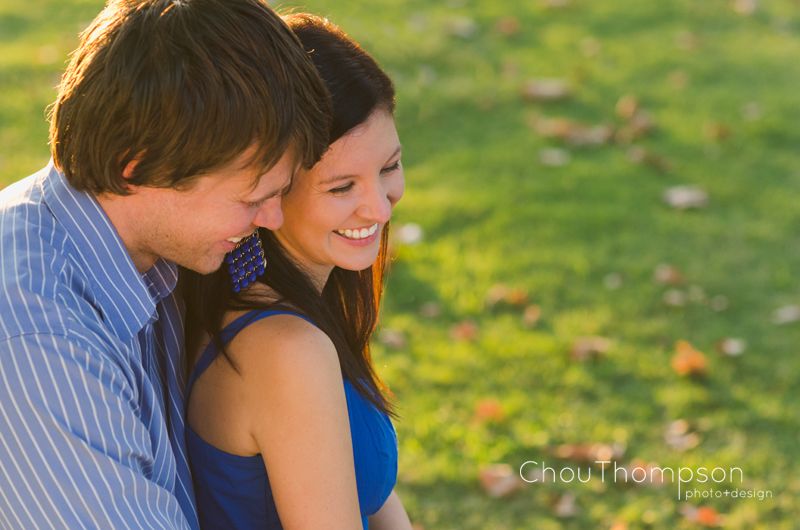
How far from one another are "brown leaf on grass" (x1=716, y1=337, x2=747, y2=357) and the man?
10.6ft

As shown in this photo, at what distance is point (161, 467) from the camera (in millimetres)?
2504

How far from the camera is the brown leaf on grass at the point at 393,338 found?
5.49 meters

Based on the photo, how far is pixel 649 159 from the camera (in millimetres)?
7023

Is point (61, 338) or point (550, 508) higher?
point (61, 338)

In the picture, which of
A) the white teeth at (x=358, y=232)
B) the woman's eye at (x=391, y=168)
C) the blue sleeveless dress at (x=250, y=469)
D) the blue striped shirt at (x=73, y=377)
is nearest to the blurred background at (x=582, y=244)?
the woman's eye at (x=391, y=168)

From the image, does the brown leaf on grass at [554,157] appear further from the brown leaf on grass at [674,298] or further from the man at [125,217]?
the man at [125,217]

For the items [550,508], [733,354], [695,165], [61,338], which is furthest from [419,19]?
[61,338]

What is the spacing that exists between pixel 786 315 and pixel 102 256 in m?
4.08

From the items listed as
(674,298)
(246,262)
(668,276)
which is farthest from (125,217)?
(668,276)

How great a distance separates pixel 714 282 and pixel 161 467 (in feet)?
13.3

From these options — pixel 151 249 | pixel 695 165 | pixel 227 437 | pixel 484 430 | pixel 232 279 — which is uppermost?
pixel 151 249

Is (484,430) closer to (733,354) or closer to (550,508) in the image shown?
(550,508)

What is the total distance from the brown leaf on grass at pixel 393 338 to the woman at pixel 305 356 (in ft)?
7.87

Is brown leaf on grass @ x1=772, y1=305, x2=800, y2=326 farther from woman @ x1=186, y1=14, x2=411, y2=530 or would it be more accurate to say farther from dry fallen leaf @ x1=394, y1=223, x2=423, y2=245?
woman @ x1=186, y1=14, x2=411, y2=530
